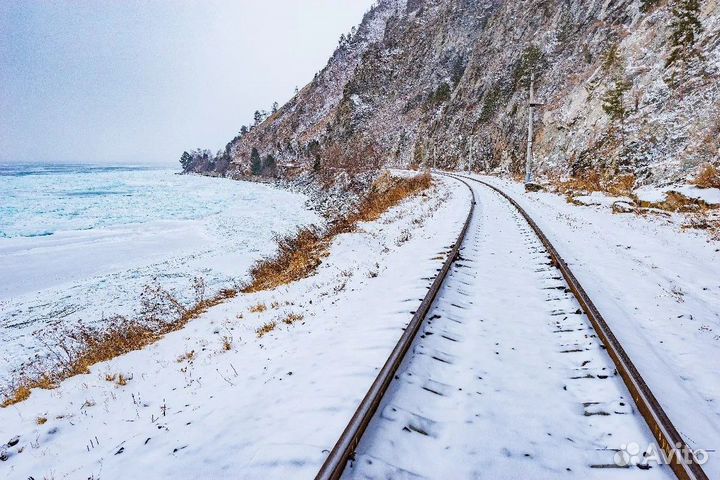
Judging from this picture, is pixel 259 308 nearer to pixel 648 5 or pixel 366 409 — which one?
pixel 366 409

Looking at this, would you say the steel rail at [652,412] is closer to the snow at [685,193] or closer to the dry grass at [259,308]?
the dry grass at [259,308]

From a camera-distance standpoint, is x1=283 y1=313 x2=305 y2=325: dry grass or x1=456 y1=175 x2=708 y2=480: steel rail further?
x1=283 y1=313 x2=305 y2=325: dry grass

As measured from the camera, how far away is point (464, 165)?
4997 cm

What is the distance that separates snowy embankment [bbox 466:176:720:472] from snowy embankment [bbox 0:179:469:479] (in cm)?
245

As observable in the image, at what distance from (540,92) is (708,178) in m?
29.6

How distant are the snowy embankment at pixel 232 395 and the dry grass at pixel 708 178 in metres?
10.7

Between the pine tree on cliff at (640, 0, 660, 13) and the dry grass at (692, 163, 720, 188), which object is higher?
the pine tree on cliff at (640, 0, 660, 13)

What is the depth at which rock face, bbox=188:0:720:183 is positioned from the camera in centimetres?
1812

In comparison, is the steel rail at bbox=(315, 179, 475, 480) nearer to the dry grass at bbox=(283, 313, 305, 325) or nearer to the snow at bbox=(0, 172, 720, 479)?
the snow at bbox=(0, 172, 720, 479)

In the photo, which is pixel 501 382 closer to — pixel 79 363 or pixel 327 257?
pixel 79 363

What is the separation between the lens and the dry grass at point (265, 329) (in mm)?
6185

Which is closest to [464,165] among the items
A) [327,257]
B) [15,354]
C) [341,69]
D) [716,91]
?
[716,91]

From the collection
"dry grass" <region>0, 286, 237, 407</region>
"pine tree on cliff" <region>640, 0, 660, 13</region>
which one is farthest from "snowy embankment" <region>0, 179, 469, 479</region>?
"pine tree on cliff" <region>640, 0, 660, 13</region>

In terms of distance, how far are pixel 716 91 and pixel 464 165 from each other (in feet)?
111
